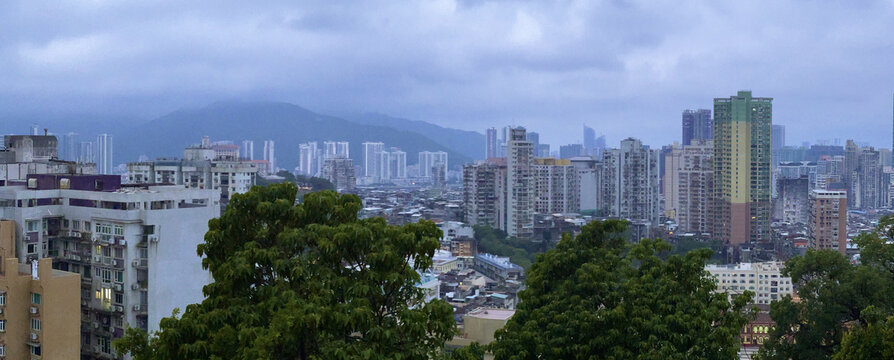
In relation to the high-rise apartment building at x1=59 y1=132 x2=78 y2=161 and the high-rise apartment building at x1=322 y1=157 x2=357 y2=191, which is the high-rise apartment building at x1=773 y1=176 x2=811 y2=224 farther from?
the high-rise apartment building at x1=59 y1=132 x2=78 y2=161

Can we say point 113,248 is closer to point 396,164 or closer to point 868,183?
point 868,183

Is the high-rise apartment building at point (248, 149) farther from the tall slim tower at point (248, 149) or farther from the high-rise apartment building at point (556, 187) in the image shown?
the high-rise apartment building at point (556, 187)

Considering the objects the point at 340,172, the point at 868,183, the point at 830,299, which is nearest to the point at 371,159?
the point at 340,172

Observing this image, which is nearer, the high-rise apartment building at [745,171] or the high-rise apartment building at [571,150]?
the high-rise apartment building at [745,171]

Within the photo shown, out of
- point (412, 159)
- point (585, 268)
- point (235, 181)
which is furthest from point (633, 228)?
point (412, 159)

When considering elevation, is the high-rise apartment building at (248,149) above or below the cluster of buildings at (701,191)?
above

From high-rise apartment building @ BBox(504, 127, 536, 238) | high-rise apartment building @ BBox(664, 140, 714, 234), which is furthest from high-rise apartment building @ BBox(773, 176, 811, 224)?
high-rise apartment building @ BBox(504, 127, 536, 238)

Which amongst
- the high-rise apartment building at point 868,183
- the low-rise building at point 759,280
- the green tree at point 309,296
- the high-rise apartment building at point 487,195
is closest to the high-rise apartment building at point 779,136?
→ the high-rise apartment building at point 868,183
